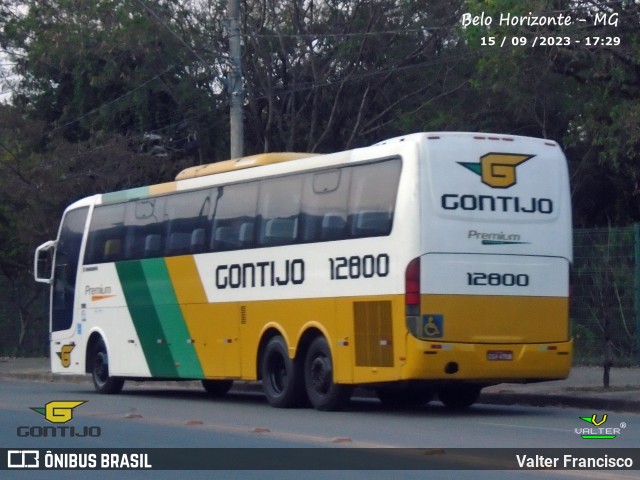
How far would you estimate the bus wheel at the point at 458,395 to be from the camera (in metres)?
17.0

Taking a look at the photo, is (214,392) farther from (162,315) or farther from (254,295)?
(254,295)

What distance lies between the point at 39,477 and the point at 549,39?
14.0 m

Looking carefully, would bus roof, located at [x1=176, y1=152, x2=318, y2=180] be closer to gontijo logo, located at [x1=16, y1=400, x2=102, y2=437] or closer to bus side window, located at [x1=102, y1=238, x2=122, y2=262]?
bus side window, located at [x1=102, y1=238, x2=122, y2=262]

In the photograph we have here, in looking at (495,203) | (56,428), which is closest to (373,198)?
(495,203)

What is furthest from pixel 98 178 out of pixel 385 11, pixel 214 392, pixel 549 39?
pixel 549 39

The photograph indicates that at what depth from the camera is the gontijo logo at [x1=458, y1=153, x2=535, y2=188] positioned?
15383 millimetres

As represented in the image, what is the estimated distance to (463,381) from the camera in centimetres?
1538

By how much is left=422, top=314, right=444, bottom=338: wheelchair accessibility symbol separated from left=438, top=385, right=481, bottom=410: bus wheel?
2190 mm

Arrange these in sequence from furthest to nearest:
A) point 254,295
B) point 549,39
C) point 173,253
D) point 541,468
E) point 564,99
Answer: point 564,99 < point 549,39 < point 173,253 < point 254,295 < point 541,468

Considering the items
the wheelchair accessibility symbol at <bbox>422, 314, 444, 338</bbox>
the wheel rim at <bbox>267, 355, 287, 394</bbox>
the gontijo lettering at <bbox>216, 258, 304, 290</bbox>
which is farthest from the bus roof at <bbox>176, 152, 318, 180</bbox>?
the wheelchair accessibility symbol at <bbox>422, 314, 444, 338</bbox>

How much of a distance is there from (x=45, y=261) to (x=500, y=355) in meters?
11.6

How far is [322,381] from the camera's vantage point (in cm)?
1652

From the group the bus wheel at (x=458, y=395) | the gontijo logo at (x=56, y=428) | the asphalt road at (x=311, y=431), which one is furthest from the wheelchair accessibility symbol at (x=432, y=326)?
the gontijo logo at (x=56, y=428)

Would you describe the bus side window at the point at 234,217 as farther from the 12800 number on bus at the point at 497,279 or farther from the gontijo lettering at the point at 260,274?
the 12800 number on bus at the point at 497,279
